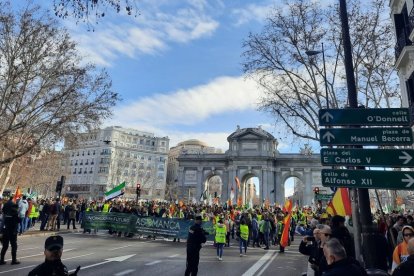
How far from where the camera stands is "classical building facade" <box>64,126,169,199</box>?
110431mm

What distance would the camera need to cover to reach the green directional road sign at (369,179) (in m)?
5.59

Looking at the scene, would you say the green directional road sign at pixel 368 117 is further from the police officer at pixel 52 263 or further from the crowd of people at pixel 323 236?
the police officer at pixel 52 263

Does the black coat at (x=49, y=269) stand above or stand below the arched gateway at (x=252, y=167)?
below

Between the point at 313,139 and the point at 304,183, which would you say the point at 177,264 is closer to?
the point at 313,139

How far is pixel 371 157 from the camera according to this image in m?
5.98

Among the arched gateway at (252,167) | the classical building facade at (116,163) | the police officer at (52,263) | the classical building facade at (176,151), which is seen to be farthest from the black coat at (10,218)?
the classical building facade at (176,151)

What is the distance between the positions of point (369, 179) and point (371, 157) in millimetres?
424

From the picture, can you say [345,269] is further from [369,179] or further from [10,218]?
[10,218]

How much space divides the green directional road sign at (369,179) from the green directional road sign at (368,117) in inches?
39.1

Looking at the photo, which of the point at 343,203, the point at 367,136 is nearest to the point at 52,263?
the point at 367,136

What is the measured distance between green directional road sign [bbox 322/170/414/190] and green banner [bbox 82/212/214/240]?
Answer: 43.2 feet

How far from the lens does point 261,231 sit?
1848 centimetres

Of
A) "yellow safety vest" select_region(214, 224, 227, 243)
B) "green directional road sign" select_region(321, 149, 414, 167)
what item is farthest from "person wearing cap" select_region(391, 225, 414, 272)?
"yellow safety vest" select_region(214, 224, 227, 243)

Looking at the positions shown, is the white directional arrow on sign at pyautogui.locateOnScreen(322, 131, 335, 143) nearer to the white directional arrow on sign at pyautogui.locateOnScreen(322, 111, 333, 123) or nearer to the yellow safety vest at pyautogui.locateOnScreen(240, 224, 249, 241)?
the white directional arrow on sign at pyautogui.locateOnScreen(322, 111, 333, 123)
